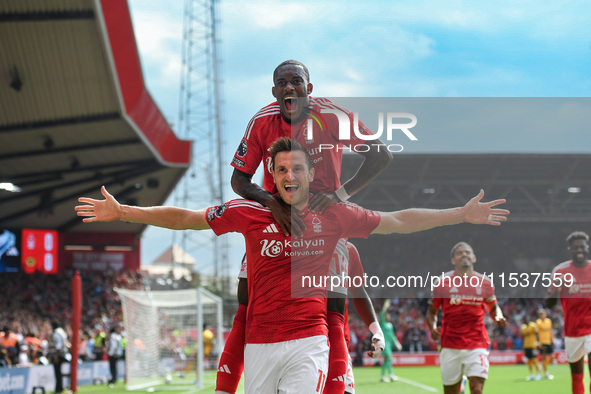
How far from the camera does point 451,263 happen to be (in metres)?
6.14

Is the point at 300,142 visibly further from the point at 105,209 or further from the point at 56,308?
the point at 56,308

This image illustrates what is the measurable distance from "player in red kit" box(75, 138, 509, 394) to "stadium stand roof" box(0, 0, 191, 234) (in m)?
12.3

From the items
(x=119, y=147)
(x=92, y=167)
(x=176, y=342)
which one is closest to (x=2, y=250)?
(x=92, y=167)

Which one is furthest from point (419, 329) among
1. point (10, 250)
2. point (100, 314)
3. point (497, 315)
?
point (497, 315)

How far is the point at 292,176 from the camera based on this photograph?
4.62 meters

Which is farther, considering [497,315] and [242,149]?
[497,315]

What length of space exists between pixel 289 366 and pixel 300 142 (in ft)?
5.61

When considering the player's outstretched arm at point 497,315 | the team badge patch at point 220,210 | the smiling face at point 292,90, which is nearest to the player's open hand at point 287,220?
the team badge patch at point 220,210

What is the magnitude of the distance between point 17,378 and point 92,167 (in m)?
12.6

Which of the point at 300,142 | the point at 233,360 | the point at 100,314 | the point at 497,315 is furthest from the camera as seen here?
the point at 100,314

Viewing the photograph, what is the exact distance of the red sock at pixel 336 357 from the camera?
5027 millimetres

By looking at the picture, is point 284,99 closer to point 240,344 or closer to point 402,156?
point 402,156

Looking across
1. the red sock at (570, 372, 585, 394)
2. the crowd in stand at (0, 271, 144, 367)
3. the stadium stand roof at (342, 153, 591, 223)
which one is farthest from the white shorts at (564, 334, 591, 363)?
the crowd in stand at (0, 271, 144, 367)

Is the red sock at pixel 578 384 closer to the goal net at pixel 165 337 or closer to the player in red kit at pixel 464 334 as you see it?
the player in red kit at pixel 464 334
